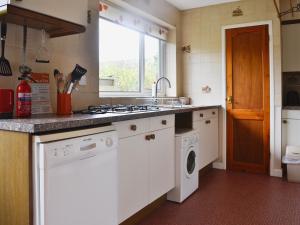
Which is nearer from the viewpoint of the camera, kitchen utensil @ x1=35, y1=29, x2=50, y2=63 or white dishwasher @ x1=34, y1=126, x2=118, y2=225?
white dishwasher @ x1=34, y1=126, x2=118, y2=225

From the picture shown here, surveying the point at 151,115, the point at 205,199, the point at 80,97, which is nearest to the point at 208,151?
the point at 205,199

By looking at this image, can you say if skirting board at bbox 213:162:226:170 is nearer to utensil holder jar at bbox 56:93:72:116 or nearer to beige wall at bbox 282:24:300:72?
beige wall at bbox 282:24:300:72

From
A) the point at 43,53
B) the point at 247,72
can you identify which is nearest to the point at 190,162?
the point at 247,72

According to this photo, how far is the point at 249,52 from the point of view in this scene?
3.61m

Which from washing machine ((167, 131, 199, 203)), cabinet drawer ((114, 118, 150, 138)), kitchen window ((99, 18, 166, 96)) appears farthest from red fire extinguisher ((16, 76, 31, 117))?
washing machine ((167, 131, 199, 203))

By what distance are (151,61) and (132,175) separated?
2191mm

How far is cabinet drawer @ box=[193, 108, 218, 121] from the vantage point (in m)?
3.10

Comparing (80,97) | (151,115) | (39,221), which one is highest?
(80,97)

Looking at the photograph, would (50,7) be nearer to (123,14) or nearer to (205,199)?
(123,14)

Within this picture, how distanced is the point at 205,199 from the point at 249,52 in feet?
6.67

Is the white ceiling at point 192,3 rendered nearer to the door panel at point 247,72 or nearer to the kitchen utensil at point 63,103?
the door panel at point 247,72

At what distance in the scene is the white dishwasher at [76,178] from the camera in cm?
124

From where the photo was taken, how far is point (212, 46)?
3881 millimetres

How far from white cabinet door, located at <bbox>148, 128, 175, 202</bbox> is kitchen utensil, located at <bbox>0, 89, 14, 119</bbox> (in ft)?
3.34
